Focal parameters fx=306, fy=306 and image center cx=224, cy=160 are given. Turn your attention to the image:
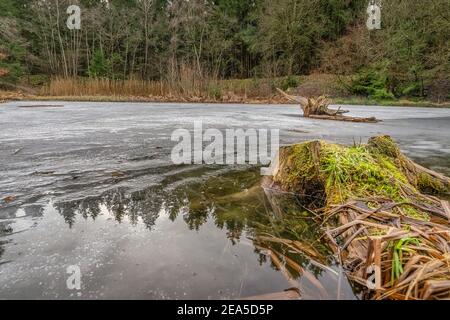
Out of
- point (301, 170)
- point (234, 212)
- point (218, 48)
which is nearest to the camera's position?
point (234, 212)

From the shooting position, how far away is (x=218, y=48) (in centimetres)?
2736

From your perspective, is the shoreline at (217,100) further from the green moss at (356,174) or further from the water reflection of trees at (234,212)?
the green moss at (356,174)

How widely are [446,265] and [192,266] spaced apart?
1.02 meters

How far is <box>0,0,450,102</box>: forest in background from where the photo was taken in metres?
17.0

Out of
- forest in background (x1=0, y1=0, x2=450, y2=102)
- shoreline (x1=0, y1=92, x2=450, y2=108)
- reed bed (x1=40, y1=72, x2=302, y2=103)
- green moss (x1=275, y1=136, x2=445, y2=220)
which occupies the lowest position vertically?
green moss (x1=275, y1=136, x2=445, y2=220)

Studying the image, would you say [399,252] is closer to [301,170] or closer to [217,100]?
[301,170]

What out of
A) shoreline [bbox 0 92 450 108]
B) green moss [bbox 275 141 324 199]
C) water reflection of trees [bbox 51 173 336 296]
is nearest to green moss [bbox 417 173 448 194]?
green moss [bbox 275 141 324 199]

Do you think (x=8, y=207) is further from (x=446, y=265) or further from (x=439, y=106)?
(x=439, y=106)

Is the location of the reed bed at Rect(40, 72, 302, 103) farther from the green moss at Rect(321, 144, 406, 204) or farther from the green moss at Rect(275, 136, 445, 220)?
the green moss at Rect(321, 144, 406, 204)

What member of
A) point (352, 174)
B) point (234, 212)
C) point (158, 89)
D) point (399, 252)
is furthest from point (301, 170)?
Result: point (158, 89)

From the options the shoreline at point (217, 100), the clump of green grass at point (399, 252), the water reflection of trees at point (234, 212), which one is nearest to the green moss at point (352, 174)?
the water reflection of trees at point (234, 212)

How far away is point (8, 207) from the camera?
2029 millimetres
